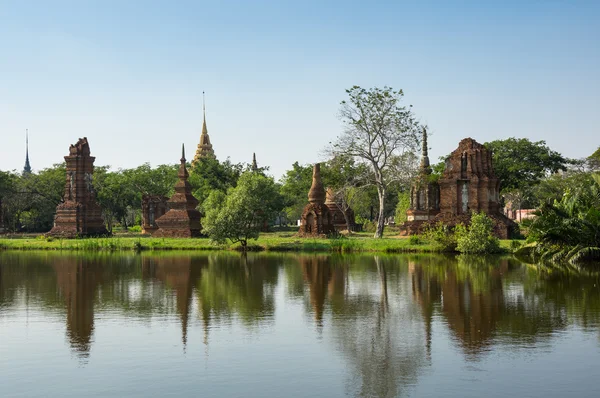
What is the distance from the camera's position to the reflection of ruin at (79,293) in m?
16.1

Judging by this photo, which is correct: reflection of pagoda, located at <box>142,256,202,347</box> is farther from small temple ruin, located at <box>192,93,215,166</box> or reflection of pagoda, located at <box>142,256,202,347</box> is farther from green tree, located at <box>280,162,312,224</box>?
small temple ruin, located at <box>192,93,215,166</box>

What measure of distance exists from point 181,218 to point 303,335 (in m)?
40.8

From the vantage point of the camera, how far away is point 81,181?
191 ft

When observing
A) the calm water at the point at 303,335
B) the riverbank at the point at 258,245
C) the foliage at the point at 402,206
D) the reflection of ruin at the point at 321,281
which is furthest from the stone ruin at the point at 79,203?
the calm water at the point at 303,335

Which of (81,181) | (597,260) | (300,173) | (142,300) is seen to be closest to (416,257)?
(597,260)

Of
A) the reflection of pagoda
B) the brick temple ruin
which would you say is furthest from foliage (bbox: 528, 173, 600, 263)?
the reflection of pagoda

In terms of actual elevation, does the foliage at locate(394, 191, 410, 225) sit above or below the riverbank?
above

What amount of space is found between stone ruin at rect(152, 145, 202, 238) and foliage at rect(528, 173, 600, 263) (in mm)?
27439

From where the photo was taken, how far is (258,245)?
152ft

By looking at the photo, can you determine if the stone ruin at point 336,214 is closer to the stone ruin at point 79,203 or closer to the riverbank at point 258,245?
the riverbank at point 258,245

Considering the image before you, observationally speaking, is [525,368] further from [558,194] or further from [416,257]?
[558,194]

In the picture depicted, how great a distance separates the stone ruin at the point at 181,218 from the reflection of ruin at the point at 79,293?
1560 cm

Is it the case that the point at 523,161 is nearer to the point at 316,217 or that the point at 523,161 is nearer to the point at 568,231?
the point at 316,217

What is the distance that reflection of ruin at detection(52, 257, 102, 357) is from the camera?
52.9ft
